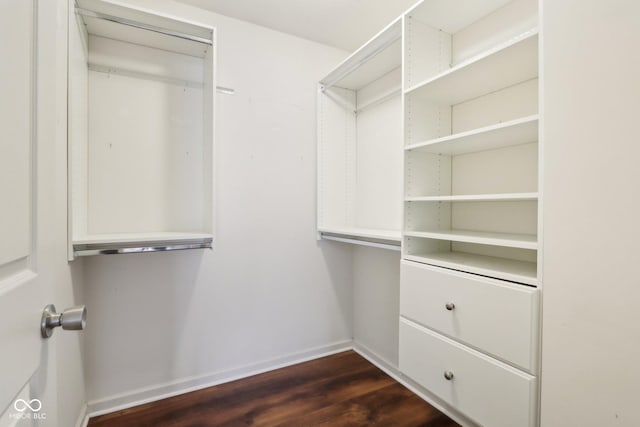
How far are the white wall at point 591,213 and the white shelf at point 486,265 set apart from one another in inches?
4.7

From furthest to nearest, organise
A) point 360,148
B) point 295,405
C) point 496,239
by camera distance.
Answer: point 360,148 → point 295,405 → point 496,239

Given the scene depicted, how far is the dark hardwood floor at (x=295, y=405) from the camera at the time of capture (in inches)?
66.2

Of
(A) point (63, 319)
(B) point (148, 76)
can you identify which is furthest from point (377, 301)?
(B) point (148, 76)

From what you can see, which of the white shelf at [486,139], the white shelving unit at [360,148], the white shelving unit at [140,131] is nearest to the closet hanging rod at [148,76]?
the white shelving unit at [140,131]

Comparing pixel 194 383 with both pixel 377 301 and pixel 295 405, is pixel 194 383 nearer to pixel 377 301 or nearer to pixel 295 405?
pixel 295 405

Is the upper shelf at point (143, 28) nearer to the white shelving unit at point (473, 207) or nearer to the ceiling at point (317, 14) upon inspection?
the ceiling at point (317, 14)

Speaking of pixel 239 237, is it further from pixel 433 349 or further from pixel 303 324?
pixel 433 349

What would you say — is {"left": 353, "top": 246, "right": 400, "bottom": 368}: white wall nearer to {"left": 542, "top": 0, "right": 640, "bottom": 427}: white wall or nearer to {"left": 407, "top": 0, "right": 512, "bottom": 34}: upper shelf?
{"left": 542, "top": 0, "right": 640, "bottom": 427}: white wall

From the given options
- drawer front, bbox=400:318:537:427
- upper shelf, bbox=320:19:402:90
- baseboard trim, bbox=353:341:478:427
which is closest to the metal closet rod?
upper shelf, bbox=320:19:402:90

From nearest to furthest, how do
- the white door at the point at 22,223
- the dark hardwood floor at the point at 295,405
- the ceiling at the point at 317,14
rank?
the white door at the point at 22,223 → the dark hardwood floor at the point at 295,405 → the ceiling at the point at 317,14

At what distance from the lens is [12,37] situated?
47cm

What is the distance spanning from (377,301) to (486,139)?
1.40 metres

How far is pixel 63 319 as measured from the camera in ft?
1.99

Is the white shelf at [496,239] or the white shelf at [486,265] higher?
the white shelf at [496,239]
